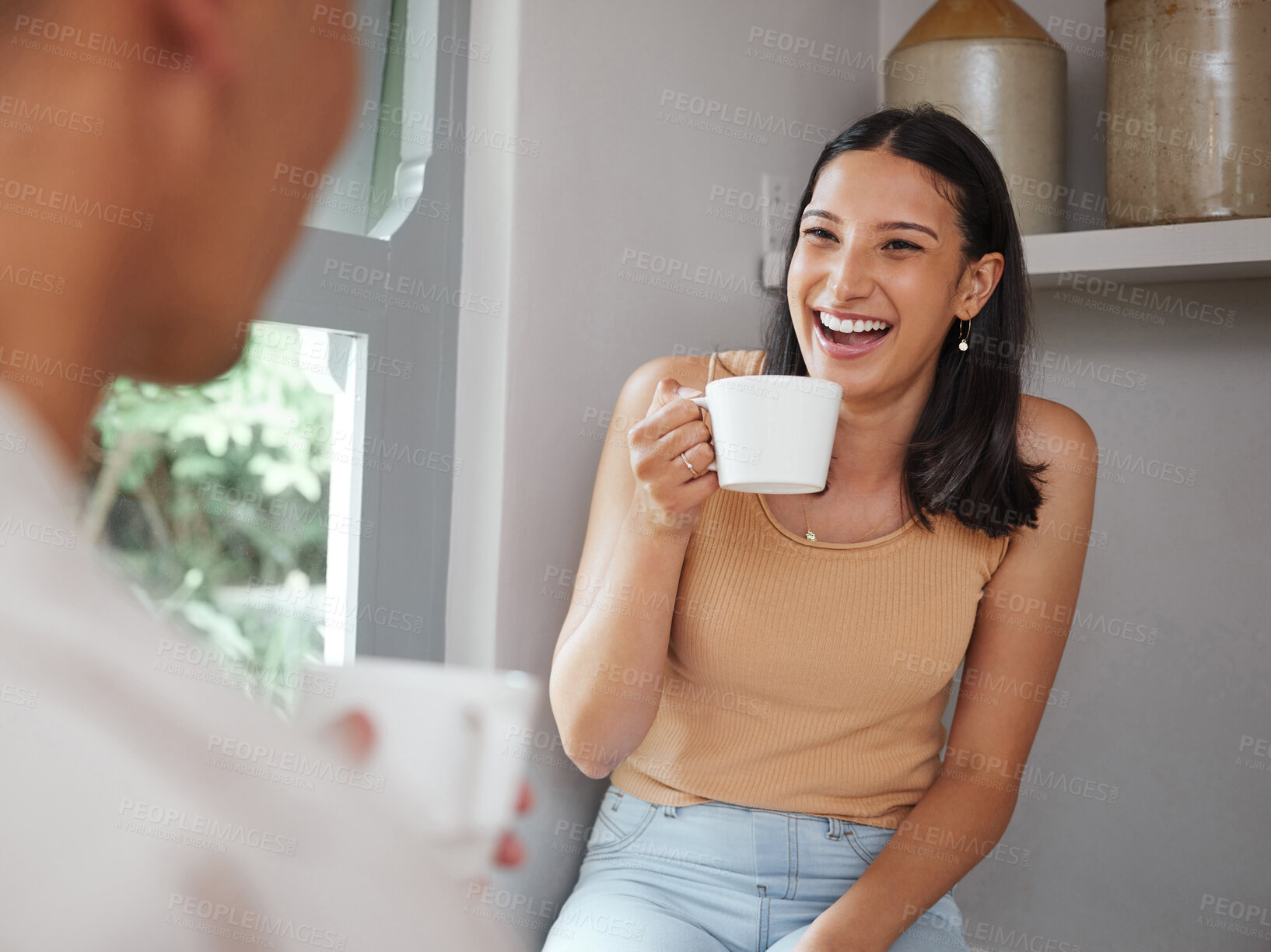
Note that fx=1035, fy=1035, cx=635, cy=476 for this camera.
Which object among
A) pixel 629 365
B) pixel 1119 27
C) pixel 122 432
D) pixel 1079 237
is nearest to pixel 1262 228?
pixel 1079 237

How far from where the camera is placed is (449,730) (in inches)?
34.4

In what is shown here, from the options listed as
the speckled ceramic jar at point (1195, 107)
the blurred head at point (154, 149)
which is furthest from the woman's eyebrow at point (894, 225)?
the blurred head at point (154, 149)

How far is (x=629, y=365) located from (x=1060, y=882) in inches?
41.5

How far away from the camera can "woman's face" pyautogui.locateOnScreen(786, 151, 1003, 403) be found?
1.03 meters

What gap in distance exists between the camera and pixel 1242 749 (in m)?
1.45

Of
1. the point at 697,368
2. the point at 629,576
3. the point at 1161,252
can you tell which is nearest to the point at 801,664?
the point at 629,576

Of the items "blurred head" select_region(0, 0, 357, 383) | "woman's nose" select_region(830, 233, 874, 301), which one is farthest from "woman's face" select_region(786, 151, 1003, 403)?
"blurred head" select_region(0, 0, 357, 383)

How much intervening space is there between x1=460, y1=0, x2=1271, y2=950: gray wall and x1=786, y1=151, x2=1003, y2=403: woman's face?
0.73 feet

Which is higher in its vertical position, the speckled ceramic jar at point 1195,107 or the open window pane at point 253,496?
the speckled ceramic jar at point 1195,107

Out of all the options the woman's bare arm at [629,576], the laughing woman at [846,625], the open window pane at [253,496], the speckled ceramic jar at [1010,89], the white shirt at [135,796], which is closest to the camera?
the white shirt at [135,796]

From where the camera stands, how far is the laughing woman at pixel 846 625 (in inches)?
38.3

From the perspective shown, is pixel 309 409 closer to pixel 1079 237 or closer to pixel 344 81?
pixel 344 81

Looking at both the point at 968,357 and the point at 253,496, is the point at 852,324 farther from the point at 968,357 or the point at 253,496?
the point at 253,496

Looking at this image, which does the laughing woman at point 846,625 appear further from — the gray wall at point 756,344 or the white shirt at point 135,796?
the white shirt at point 135,796
